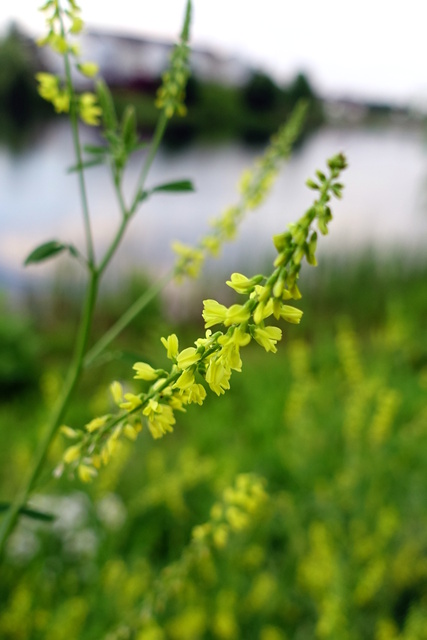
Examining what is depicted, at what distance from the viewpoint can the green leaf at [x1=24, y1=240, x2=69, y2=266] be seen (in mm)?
693

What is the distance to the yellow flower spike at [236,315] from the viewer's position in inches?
14.6

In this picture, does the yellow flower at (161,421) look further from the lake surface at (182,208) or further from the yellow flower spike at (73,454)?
the lake surface at (182,208)

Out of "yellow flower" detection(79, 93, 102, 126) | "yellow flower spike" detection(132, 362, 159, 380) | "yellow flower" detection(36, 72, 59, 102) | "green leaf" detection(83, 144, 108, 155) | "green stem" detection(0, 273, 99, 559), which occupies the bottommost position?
"yellow flower spike" detection(132, 362, 159, 380)

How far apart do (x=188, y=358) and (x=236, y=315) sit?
0.05m

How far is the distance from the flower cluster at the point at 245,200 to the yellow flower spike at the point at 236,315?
0.56 m

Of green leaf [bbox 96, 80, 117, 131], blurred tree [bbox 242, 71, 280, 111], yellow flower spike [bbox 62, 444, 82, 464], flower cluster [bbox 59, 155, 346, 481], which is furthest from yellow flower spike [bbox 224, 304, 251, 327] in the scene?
blurred tree [bbox 242, 71, 280, 111]

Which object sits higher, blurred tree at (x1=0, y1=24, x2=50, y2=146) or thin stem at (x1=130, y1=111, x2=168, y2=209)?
blurred tree at (x1=0, y1=24, x2=50, y2=146)

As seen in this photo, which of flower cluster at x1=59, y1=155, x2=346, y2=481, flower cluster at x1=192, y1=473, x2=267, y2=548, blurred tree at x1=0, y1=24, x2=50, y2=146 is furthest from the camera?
blurred tree at x1=0, y1=24, x2=50, y2=146

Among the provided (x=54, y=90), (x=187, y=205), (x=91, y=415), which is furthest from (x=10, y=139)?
(x=54, y=90)

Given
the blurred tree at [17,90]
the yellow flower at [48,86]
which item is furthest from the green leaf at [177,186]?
the blurred tree at [17,90]

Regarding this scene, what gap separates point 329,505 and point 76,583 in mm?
947

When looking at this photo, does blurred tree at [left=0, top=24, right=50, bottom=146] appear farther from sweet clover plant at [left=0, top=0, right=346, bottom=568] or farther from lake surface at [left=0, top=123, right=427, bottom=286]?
sweet clover plant at [left=0, top=0, right=346, bottom=568]

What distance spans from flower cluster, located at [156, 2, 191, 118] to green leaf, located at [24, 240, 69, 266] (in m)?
0.26

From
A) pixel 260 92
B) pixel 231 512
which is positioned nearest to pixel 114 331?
pixel 231 512
